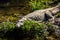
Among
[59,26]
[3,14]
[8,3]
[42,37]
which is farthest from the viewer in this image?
[8,3]

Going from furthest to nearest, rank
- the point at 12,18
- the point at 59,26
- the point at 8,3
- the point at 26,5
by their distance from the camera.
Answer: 1. the point at 8,3
2. the point at 26,5
3. the point at 12,18
4. the point at 59,26

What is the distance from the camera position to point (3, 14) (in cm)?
1830

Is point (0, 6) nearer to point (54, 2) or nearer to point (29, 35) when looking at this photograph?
point (54, 2)

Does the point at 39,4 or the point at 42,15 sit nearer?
the point at 42,15

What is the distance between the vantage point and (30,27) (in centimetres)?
1291

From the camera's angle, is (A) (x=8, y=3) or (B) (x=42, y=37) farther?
(A) (x=8, y=3)

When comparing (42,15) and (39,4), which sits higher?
(39,4)

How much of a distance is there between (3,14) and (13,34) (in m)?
5.35

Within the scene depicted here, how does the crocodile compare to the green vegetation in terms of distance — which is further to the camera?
the green vegetation

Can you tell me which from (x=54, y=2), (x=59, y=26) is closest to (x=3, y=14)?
(x=54, y=2)

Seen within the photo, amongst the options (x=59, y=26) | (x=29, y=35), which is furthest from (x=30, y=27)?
(x=59, y=26)

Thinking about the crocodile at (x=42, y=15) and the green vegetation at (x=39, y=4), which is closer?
the crocodile at (x=42, y=15)

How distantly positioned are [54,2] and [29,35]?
738 cm

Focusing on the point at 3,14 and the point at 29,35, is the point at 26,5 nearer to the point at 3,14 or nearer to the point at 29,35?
the point at 3,14
